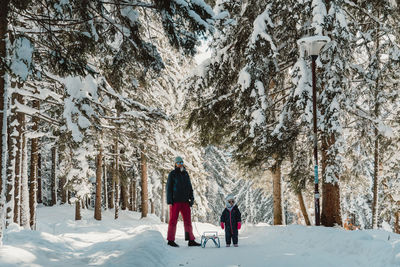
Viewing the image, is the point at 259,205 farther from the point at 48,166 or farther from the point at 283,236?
the point at 283,236

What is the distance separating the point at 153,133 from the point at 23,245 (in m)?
6.34

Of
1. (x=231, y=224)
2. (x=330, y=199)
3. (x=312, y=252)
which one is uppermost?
(x=330, y=199)

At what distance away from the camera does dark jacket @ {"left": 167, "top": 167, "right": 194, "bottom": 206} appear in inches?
317

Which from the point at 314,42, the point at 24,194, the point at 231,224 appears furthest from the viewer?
the point at 24,194

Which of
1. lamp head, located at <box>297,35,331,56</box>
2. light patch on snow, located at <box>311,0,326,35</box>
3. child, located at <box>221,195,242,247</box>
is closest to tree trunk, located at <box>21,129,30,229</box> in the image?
child, located at <box>221,195,242,247</box>

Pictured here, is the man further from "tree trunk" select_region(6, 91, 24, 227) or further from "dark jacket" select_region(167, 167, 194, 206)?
"tree trunk" select_region(6, 91, 24, 227)

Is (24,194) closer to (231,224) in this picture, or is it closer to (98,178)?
(231,224)

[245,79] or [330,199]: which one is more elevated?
[245,79]

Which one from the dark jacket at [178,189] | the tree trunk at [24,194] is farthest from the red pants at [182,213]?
the tree trunk at [24,194]

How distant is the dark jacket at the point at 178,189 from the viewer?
805 centimetres

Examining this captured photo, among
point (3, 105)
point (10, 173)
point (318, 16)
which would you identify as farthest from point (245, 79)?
point (10, 173)

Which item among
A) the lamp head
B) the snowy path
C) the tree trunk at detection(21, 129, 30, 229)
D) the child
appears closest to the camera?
the snowy path

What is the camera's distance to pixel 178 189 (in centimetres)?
807

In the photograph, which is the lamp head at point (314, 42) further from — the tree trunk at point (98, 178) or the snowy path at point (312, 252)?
the tree trunk at point (98, 178)
